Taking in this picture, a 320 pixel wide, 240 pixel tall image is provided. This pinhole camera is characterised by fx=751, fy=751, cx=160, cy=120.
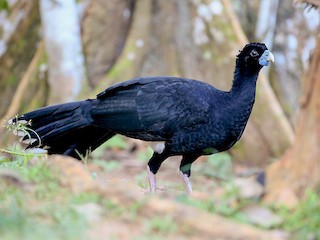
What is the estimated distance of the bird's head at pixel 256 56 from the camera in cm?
696

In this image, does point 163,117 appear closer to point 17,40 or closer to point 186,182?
point 186,182

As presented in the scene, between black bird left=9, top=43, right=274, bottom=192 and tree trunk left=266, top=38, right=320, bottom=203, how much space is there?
89cm

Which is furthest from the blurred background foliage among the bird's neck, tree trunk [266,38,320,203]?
tree trunk [266,38,320,203]

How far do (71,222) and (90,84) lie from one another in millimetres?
8003

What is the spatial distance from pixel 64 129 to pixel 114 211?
2906 mm

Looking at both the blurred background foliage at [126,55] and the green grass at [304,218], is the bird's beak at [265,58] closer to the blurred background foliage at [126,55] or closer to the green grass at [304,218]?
the green grass at [304,218]

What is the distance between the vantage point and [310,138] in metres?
5.46

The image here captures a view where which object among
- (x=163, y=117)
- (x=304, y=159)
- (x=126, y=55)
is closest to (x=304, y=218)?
(x=304, y=159)

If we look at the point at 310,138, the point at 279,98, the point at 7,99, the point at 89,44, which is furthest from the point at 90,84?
the point at 310,138

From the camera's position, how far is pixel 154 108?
680 cm

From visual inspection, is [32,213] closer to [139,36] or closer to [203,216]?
[203,216]

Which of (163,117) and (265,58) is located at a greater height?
(265,58)

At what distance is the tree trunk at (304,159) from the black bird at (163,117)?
2.91 feet

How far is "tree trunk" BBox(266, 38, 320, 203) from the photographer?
4.99 meters
